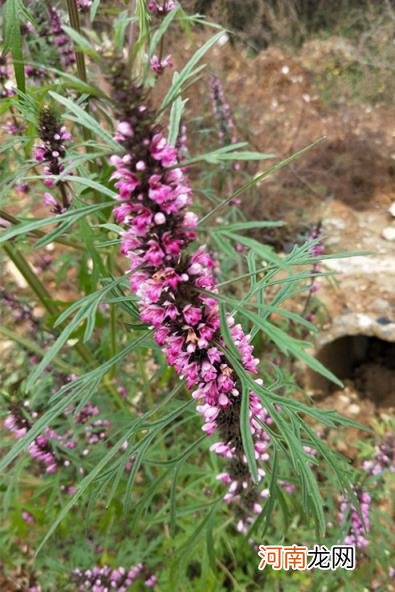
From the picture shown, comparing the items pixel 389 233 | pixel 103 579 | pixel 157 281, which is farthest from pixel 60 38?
pixel 389 233

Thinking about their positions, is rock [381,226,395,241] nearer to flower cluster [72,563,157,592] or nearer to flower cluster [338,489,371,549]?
flower cluster [338,489,371,549]

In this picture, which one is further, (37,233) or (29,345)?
(29,345)

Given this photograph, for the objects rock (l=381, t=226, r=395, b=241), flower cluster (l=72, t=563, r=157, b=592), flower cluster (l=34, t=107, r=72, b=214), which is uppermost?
rock (l=381, t=226, r=395, b=241)

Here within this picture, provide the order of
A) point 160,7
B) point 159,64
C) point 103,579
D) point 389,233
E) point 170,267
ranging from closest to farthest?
point 170,267, point 160,7, point 159,64, point 103,579, point 389,233

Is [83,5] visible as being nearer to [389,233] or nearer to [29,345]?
[29,345]

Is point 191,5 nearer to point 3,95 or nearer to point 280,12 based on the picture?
point 280,12

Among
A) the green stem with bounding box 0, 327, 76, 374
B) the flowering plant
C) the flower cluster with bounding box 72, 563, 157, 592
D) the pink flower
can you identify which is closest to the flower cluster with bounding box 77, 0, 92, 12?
the flowering plant

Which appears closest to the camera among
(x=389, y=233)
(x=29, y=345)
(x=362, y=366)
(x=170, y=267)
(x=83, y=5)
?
(x=170, y=267)
